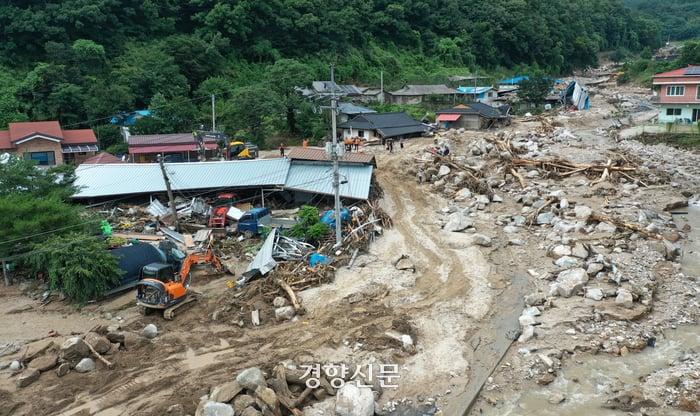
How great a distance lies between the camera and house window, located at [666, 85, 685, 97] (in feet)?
128

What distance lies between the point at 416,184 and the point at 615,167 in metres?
10.5

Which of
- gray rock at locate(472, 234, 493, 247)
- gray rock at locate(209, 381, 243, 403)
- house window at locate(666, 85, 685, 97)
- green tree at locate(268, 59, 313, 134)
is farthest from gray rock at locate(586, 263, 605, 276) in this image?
green tree at locate(268, 59, 313, 134)

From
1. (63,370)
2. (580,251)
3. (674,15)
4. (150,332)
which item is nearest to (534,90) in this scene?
(580,251)

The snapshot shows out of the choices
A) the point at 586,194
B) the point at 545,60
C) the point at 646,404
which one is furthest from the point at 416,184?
the point at 545,60

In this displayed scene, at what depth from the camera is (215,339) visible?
48.5 feet

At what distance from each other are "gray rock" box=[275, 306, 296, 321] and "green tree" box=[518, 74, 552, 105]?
47.6 metres

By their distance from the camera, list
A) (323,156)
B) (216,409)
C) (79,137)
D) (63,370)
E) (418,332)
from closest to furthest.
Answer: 1. (216,409)
2. (63,370)
3. (418,332)
4. (323,156)
5. (79,137)

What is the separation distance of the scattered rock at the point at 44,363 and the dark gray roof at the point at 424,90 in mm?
48130

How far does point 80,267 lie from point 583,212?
18949 mm

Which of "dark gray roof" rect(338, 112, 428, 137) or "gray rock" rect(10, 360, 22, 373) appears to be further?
"dark gray roof" rect(338, 112, 428, 137)

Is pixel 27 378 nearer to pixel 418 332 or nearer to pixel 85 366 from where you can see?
pixel 85 366

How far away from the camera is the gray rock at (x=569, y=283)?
16.0 metres

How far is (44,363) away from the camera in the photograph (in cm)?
1348

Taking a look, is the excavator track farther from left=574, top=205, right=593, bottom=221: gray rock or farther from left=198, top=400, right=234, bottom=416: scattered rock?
left=574, top=205, right=593, bottom=221: gray rock
